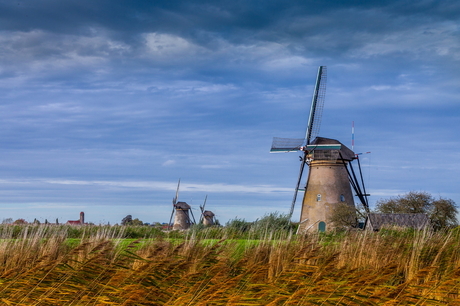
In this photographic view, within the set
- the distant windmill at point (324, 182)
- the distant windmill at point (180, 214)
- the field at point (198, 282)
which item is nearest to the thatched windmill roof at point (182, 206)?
the distant windmill at point (180, 214)

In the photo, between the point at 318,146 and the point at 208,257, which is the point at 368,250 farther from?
the point at 318,146

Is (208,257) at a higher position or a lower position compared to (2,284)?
higher

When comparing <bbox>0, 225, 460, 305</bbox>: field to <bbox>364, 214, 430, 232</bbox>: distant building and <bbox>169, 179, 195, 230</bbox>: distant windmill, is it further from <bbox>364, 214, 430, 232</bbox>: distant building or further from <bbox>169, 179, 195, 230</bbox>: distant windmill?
<bbox>169, 179, 195, 230</bbox>: distant windmill

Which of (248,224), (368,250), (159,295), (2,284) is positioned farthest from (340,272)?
(248,224)

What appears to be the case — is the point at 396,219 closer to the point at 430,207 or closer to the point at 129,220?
the point at 430,207

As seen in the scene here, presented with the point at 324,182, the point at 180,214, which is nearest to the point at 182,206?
the point at 180,214

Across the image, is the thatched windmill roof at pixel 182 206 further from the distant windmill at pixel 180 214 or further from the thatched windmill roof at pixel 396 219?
the thatched windmill roof at pixel 396 219

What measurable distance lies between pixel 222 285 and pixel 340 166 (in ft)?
94.1

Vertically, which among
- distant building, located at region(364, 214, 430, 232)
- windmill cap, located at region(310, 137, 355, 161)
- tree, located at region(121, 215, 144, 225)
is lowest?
tree, located at region(121, 215, 144, 225)

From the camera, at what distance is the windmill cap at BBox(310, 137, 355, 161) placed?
3450 centimetres

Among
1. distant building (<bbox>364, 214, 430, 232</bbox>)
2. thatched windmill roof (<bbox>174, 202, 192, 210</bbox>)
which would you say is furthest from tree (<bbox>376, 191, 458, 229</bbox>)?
thatched windmill roof (<bbox>174, 202, 192, 210</bbox>)

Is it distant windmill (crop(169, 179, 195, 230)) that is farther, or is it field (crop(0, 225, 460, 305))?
distant windmill (crop(169, 179, 195, 230))

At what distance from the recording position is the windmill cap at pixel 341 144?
34.5m

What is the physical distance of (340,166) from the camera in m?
34.0
